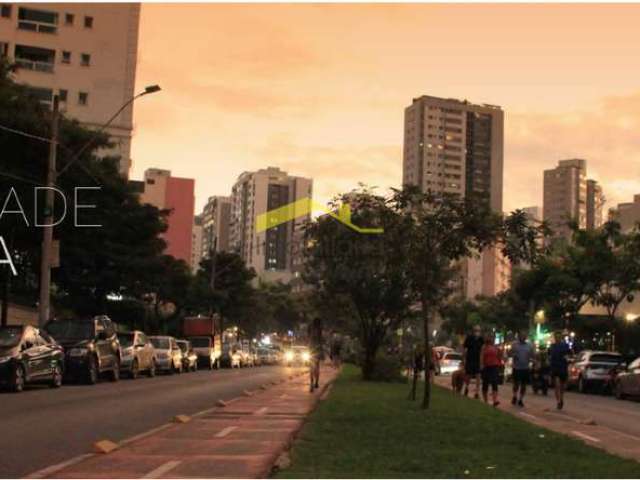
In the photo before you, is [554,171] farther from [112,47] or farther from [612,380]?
[612,380]

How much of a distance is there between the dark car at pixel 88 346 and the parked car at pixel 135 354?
1517 millimetres

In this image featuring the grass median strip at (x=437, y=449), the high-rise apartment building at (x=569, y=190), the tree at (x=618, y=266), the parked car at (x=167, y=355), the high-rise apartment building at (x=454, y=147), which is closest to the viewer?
the grass median strip at (x=437, y=449)

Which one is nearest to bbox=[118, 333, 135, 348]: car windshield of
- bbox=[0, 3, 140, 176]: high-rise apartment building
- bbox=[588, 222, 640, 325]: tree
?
bbox=[588, 222, 640, 325]: tree

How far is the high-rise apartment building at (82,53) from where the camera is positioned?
234 feet

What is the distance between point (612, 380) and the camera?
32562 mm

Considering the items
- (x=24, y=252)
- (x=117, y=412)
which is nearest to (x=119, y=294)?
(x=24, y=252)

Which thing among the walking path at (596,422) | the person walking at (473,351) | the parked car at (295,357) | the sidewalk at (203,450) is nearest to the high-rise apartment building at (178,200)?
the parked car at (295,357)

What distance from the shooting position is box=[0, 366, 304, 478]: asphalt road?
421 inches

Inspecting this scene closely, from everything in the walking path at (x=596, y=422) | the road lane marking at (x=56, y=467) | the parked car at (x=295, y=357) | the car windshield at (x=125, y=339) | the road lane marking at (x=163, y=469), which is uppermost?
the car windshield at (x=125, y=339)

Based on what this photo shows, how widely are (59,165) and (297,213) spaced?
120 metres

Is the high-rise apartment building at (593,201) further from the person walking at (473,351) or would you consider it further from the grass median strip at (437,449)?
the grass median strip at (437,449)

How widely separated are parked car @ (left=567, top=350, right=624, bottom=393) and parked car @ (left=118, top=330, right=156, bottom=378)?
1589 centimetres

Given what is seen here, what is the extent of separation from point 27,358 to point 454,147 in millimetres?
101312

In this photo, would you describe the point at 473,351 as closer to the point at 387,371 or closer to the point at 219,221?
the point at 387,371
